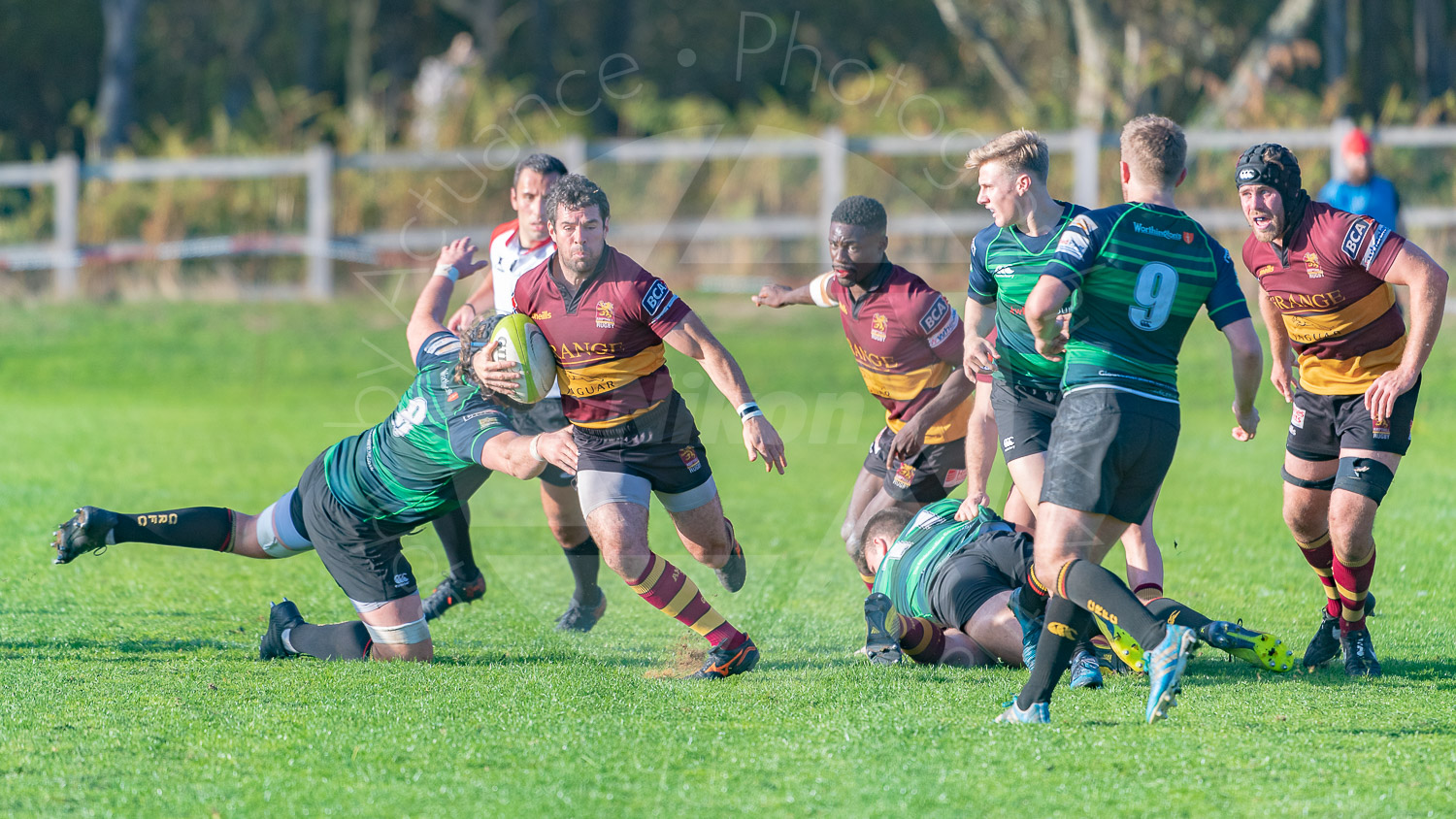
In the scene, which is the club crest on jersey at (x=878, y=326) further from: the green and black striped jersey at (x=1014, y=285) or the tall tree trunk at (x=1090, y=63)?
the tall tree trunk at (x=1090, y=63)

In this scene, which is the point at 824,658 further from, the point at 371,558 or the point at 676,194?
the point at 676,194

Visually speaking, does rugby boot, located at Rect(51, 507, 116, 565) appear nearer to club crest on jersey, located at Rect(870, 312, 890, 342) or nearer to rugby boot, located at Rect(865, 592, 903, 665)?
rugby boot, located at Rect(865, 592, 903, 665)

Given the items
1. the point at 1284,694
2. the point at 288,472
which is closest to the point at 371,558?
the point at 1284,694

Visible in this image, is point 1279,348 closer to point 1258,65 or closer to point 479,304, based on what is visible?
point 479,304

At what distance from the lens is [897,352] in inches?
254

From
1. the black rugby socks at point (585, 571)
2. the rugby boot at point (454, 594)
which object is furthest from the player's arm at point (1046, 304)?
the rugby boot at point (454, 594)

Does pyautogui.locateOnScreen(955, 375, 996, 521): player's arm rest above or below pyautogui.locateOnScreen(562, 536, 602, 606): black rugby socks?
above

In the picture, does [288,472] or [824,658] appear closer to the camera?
[824,658]

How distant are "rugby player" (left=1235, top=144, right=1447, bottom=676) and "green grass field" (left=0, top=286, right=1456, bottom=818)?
1.26 ft

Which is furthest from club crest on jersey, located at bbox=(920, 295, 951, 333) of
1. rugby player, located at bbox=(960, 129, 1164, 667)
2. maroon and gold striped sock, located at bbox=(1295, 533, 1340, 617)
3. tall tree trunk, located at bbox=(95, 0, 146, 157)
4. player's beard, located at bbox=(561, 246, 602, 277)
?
tall tree trunk, located at bbox=(95, 0, 146, 157)

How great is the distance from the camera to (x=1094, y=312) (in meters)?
4.66

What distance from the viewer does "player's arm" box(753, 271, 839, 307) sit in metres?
6.47

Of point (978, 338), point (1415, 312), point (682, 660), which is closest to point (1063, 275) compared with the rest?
point (978, 338)

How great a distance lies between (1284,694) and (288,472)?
7.72 m
